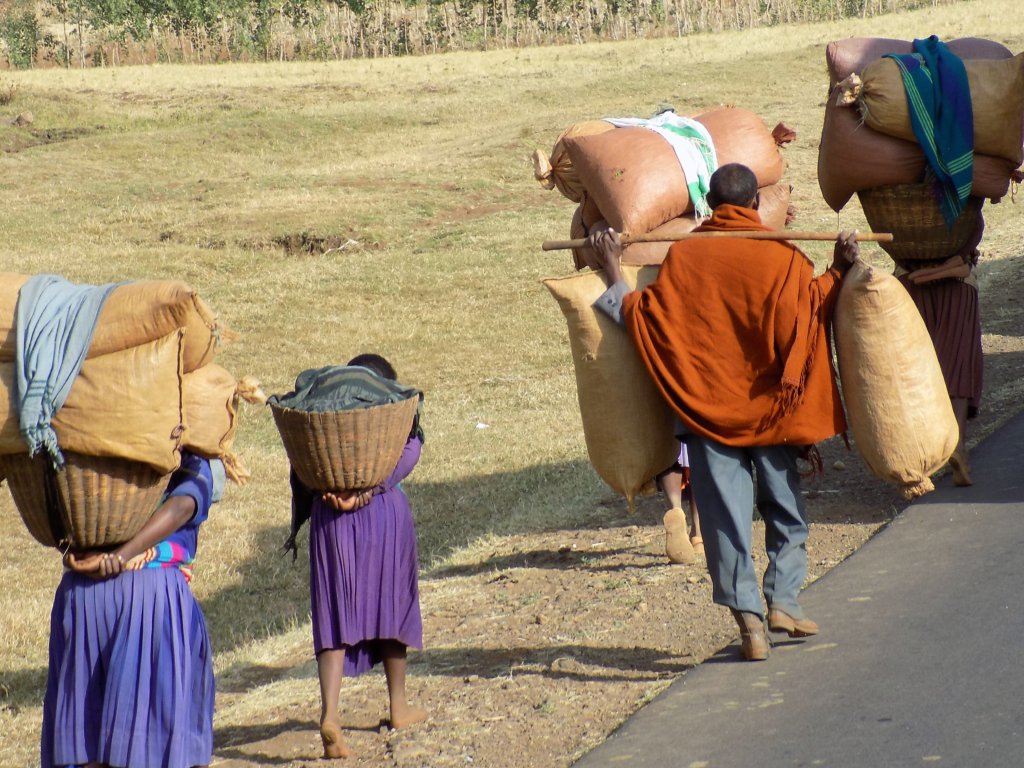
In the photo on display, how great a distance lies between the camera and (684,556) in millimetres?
6387

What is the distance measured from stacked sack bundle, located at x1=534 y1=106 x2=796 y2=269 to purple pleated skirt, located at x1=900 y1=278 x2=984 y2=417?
949mm

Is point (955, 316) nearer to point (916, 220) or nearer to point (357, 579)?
point (916, 220)

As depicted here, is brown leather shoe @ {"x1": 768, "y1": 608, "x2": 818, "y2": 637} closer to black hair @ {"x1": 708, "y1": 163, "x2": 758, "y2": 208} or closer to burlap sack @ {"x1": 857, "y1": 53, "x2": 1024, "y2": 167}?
black hair @ {"x1": 708, "y1": 163, "x2": 758, "y2": 208}

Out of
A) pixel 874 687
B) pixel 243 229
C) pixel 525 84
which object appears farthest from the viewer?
pixel 525 84

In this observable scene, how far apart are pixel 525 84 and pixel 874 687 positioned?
33.5m

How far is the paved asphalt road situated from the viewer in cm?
430

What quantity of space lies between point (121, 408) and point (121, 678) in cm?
87

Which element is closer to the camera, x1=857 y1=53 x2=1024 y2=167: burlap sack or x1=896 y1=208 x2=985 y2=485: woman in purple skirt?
x1=857 y1=53 x2=1024 y2=167: burlap sack

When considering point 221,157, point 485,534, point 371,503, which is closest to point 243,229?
point 221,157

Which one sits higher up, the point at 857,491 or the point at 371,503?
the point at 371,503

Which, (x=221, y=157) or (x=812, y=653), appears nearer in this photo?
(x=812, y=653)

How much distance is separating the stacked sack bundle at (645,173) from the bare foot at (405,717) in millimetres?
2794

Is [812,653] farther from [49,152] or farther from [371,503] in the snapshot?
[49,152]

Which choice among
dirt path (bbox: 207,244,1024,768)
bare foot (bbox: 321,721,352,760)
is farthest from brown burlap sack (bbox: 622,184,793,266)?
bare foot (bbox: 321,721,352,760)
